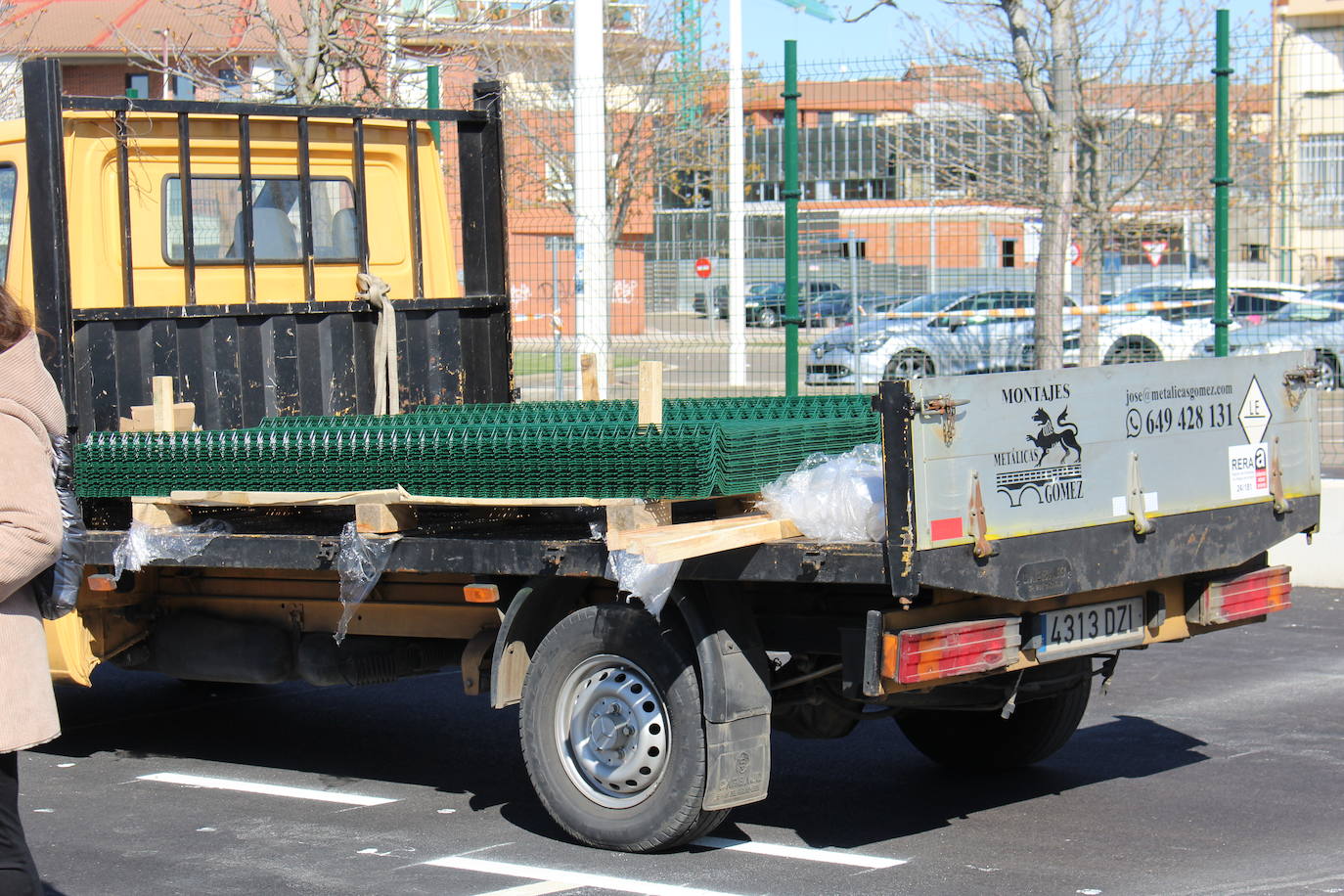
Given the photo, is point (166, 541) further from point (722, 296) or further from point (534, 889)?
point (722, 296)

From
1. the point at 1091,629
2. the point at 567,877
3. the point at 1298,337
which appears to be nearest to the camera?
the point at 567,877

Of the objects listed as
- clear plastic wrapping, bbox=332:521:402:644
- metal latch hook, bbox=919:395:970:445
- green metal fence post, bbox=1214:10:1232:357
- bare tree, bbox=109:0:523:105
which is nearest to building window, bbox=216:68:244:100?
bare tree, bbox=109:0:523:105

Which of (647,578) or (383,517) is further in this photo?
(383,517)

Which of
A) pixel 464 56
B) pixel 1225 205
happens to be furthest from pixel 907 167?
pixel 1225 205

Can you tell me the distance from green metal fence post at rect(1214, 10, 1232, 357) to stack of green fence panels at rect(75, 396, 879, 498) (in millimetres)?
4596

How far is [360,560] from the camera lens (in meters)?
5.75

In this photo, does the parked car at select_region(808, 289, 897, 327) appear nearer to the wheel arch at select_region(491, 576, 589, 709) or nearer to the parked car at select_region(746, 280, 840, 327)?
the parked car at select_region(746, 280, 840, 327)

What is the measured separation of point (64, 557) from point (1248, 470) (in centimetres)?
377

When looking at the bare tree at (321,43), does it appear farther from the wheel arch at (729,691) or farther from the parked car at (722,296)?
the wheel arch at (729,691)

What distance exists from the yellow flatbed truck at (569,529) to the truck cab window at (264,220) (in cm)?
1

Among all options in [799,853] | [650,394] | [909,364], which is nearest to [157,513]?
[650,394]

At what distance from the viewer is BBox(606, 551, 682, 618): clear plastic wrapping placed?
4.99 m

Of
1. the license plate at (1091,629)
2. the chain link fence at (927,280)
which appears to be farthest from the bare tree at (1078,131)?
the license plate at (1091,629)

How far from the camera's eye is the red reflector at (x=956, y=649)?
4.85m
